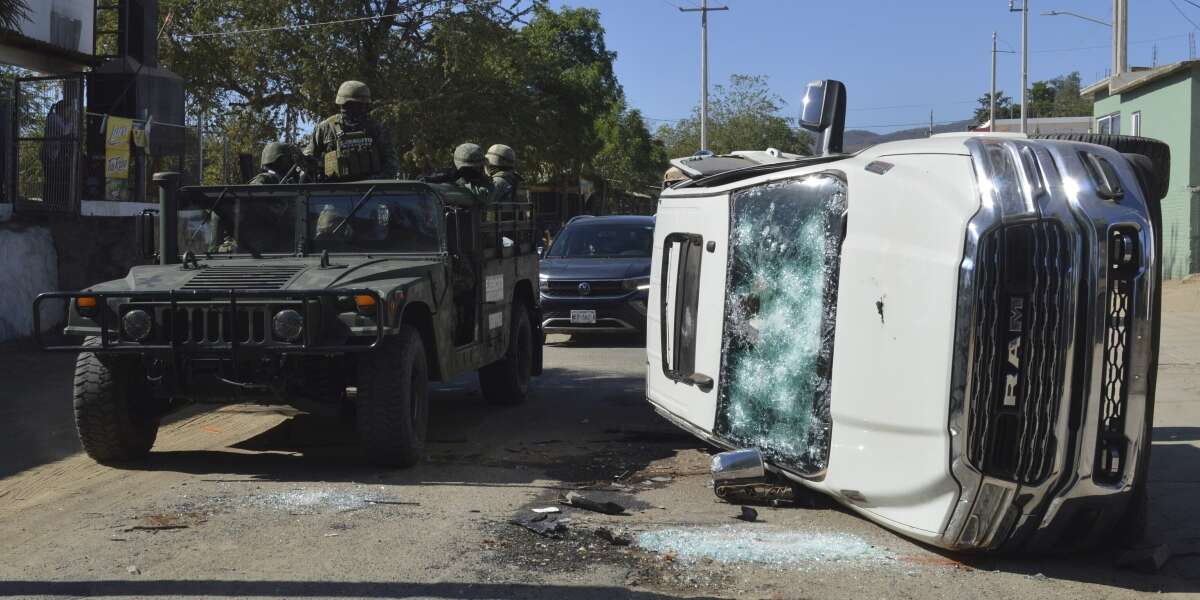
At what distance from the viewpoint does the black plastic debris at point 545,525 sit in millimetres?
5500

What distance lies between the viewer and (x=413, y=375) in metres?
7.05

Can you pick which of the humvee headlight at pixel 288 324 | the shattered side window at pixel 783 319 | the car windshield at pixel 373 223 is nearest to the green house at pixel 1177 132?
the car windshield at pixel 373 223

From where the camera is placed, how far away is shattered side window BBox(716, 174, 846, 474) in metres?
5.58

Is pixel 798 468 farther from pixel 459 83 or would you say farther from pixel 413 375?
pixel 459 83

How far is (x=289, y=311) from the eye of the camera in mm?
6547

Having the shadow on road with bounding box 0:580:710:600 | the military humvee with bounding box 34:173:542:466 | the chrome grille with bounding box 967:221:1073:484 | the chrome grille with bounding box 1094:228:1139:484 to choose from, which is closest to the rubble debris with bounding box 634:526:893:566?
the shadow on road with bounding box 0:580:710:600

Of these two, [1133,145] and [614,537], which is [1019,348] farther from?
[1133,145]

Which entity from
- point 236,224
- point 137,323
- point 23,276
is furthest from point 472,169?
point 23,276

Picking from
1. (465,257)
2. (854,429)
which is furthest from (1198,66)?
(854,429)

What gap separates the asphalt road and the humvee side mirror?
2.10 meters

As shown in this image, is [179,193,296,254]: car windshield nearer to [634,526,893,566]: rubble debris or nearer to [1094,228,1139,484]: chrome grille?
[634,526,893,566]: rubble debris

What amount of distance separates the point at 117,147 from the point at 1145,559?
16.9 m

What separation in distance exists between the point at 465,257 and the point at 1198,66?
66.5ft

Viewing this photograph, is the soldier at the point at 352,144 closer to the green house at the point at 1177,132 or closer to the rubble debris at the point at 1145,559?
the rubble debris at the point at 1145,559
